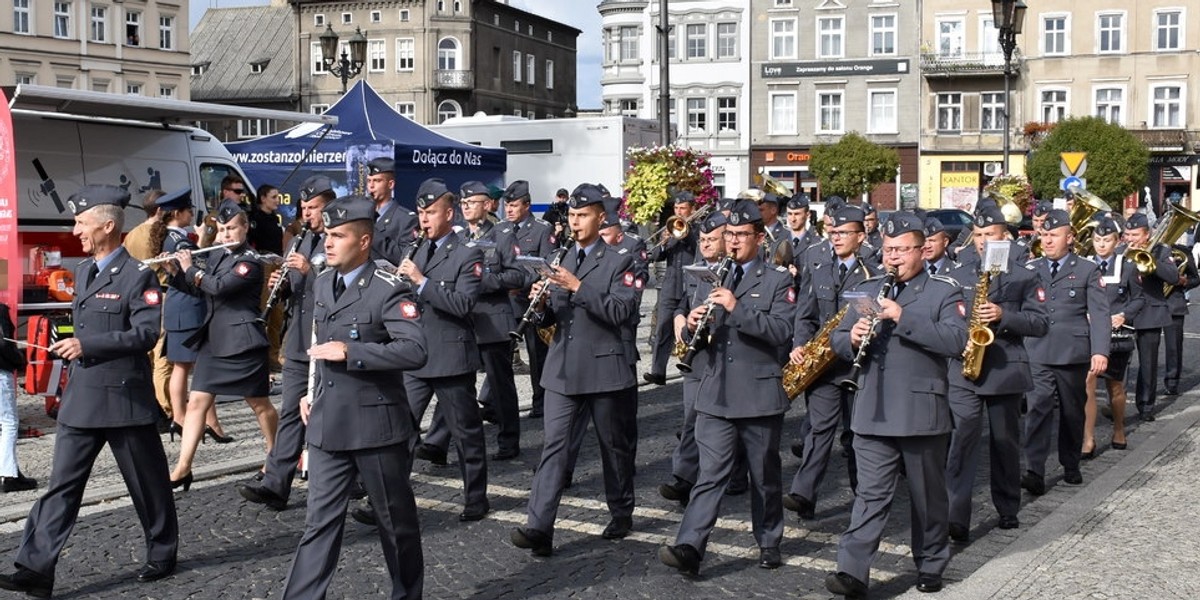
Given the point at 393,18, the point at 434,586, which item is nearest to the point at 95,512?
the point at 434,586

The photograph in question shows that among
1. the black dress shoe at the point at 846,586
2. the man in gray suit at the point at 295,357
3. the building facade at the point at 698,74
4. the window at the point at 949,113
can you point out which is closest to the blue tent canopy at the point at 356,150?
the man in gray suit at the point at 295,357

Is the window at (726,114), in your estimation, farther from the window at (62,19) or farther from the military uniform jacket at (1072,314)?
the military uniform jacket at (1072,314)

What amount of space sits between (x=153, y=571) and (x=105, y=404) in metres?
0.92

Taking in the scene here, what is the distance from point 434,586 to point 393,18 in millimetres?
64172

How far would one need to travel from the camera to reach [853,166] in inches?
2029

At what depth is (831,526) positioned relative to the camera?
28.7 feet

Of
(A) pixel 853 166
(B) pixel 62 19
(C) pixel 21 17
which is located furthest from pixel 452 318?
(B) pixel 62 19

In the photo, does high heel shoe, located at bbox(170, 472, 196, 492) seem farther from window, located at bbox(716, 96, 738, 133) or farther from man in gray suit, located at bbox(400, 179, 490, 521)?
window, located at bbox(716, 96, 738, 133)

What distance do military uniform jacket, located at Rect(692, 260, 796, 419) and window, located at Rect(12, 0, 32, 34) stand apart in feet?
165

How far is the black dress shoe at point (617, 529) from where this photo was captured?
8.27m

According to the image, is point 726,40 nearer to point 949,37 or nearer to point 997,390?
point 949,37

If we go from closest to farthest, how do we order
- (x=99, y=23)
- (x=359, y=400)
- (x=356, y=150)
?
1. (x=359, y=400)
2. (x=356, y=150)
3. (x=99, y=23)

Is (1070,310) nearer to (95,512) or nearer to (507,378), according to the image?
(507,378)

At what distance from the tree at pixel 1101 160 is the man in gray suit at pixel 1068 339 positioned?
3731cm
